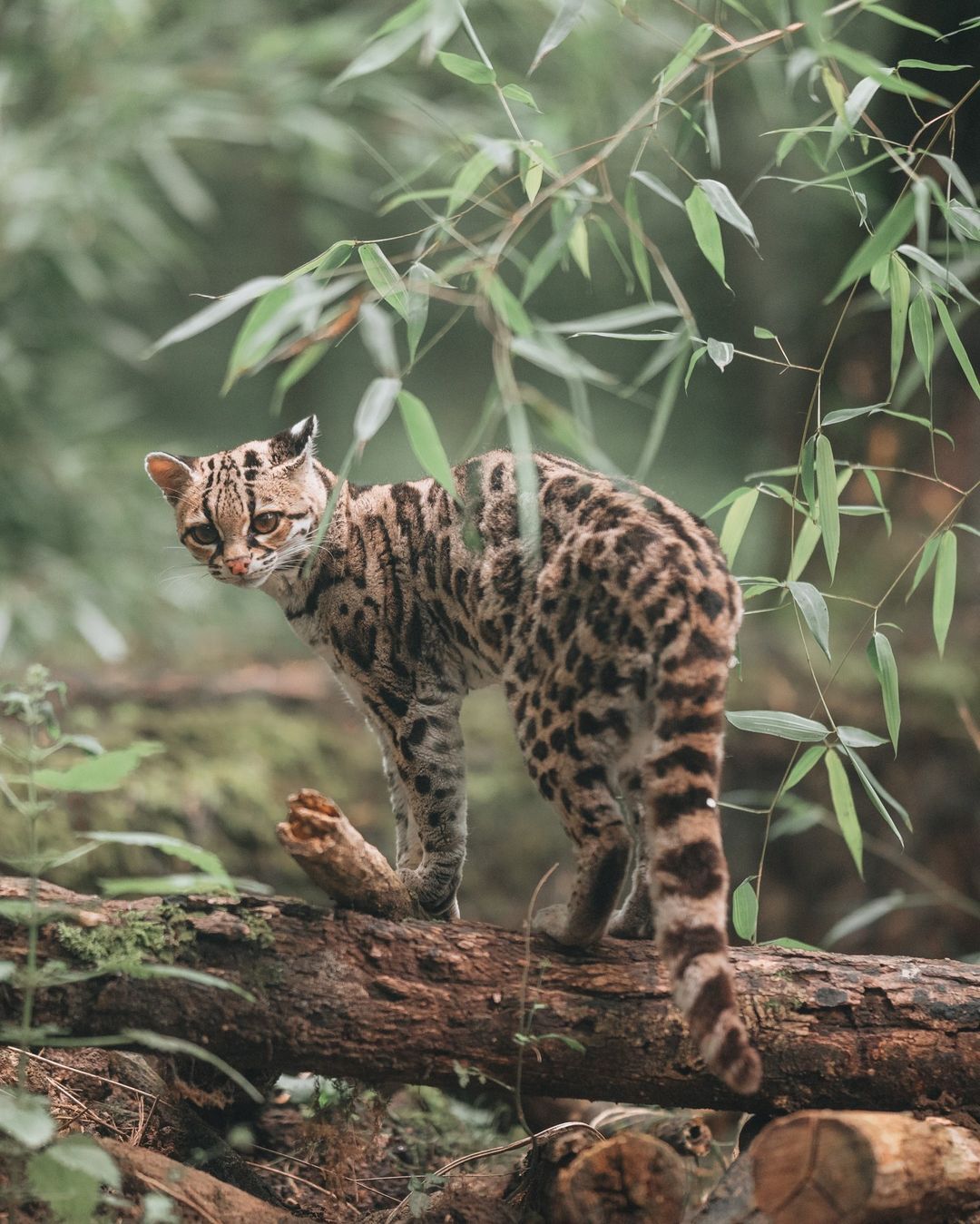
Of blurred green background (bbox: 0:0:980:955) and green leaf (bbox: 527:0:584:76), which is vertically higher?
green leaf (bbox: 527:0:584:76)

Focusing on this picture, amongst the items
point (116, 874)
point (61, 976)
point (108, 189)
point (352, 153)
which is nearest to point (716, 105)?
point (352, 153)

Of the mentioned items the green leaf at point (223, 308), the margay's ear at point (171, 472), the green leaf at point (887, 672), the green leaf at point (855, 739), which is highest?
the green leaf at point (223, 308)

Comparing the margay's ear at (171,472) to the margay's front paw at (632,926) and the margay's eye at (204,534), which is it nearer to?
the margay's eye at (204,534)

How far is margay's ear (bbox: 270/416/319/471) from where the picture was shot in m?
3.92

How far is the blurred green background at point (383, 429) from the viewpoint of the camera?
6609 mm

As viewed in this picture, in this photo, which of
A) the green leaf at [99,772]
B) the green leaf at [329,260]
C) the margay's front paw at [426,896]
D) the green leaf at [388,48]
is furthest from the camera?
the margay's front paw at [426,896]

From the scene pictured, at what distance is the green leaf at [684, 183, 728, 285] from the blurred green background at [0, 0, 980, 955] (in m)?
1.62

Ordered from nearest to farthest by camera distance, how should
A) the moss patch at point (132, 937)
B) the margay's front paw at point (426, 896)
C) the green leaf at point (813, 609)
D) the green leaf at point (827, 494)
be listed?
the moss patch at point (132, 937), the green leaf at point (827, 494), the green leaf at point (813, 609), the margay's front paw at point (426, 896)

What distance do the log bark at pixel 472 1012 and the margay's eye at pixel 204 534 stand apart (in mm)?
1223

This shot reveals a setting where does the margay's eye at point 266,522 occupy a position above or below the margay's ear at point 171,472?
below

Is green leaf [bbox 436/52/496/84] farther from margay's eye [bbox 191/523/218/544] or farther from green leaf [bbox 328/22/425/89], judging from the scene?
margay's eye [bbox 191/523/218/544]

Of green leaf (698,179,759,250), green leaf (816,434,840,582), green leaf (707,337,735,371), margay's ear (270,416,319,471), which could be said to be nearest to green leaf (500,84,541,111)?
green leaf (698,179,759,250)

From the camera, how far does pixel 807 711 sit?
285 inches

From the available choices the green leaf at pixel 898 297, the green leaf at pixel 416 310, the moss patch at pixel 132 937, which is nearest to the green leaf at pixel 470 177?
the green leaf at pixel 416 310
